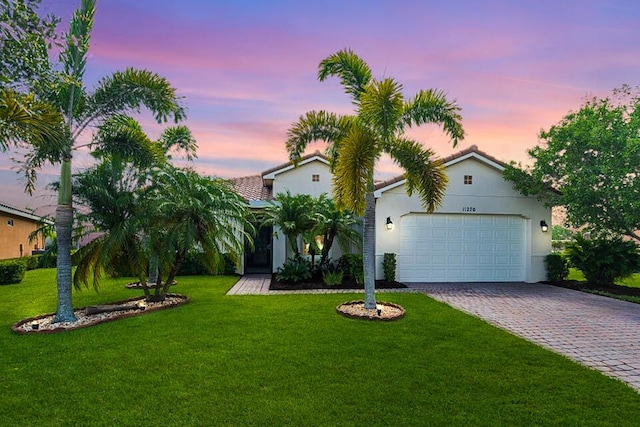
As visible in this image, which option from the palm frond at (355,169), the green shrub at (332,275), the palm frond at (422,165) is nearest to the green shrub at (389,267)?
the green shrub at (332,275)

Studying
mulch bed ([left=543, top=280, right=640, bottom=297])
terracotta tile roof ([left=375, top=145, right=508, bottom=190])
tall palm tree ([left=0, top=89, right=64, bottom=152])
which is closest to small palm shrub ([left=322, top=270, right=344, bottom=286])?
terracotta tile roof ([left=375, top=145, right=508, bottom=190])

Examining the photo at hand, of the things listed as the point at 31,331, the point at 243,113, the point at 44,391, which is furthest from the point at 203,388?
the point at 243,113

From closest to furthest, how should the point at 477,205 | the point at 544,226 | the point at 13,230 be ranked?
the point at 477,205, the point at 544,226, the point at 13,230

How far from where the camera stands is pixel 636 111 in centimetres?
1047

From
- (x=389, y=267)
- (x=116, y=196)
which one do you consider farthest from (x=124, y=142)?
(x=389, y=267)

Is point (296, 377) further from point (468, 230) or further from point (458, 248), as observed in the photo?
point (468, 230)

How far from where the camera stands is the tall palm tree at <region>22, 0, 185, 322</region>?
6.95 meters

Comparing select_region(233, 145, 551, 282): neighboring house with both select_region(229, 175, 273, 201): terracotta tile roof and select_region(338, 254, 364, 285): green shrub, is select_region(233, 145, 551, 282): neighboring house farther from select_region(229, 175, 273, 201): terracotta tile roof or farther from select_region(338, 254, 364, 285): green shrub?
select_region(229, 175, 273, 201): terracotta tile roof

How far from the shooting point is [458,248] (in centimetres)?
1298

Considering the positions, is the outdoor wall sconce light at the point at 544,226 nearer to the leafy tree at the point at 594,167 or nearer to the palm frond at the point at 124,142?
the leafy tree at the point at 594,167

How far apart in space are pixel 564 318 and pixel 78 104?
1187cm

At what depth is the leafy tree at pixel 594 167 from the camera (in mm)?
10359

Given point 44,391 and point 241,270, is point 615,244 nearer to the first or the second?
point 241,270

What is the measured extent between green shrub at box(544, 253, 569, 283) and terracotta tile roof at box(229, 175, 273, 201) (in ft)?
38.4
